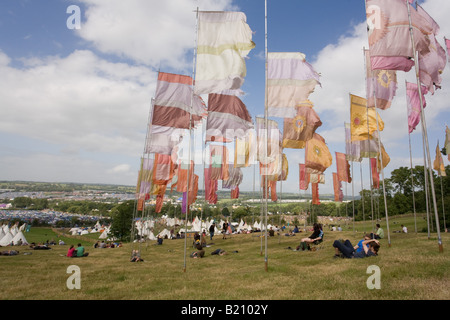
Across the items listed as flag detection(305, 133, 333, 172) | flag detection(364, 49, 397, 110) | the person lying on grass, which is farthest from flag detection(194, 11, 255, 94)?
flag detection(305, 133, 333, 172)

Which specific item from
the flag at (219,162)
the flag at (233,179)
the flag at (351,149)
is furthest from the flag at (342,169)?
the flag at (219,162)

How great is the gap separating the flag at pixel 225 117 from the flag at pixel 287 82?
160 centimetres

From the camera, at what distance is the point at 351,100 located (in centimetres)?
1805

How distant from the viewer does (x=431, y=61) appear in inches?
567

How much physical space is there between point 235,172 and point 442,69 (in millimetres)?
19443

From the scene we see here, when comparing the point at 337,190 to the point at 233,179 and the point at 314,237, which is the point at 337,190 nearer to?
the point at 233,179

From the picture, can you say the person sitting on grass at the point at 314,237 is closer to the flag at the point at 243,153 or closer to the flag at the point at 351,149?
the flag at the point at 243,153

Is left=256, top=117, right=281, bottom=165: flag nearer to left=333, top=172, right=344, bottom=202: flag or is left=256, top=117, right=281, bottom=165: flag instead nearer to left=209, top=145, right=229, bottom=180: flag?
left=209, top=145, right=229, bottom=180: flag

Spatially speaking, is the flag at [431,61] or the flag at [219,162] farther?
the flag at [219,162]

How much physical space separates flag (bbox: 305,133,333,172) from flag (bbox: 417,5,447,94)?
24.1 feet

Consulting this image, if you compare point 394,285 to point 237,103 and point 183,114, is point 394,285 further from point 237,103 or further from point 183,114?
point 183,114

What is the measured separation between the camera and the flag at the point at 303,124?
16.0 m

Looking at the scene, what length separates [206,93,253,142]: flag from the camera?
12.4 meters
